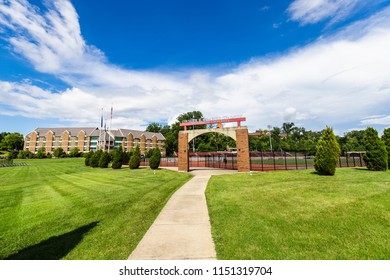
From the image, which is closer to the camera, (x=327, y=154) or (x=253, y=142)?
(x=327, y=154)

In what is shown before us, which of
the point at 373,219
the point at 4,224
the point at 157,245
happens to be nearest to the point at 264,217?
the point at 373,219

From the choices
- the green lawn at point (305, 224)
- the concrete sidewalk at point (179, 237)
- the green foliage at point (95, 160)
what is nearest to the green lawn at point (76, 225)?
the concrete sidewalk at point (179, 237)

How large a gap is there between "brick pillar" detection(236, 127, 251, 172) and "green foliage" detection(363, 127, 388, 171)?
993 centimetres

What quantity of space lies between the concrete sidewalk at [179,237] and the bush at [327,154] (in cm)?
1074

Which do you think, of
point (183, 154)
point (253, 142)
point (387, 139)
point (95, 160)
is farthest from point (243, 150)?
point (253, 142)

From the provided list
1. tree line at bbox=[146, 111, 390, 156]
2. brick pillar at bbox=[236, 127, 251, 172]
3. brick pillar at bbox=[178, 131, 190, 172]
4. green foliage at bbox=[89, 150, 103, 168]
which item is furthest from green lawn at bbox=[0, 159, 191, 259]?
tree line at bbox=[146, 111, 390, 156]

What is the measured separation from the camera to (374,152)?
51.8 ft

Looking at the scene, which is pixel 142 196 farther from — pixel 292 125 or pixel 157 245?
pixel 292 125

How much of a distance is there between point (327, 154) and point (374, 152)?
16.9 ft

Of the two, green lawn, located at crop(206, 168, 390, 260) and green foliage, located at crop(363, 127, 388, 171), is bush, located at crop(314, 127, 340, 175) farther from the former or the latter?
green lawn, located at crop(206, 168, 390, 260)

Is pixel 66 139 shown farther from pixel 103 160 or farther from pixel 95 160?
pixel 103 160

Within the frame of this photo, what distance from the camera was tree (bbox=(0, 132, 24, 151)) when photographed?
9281 centimetres

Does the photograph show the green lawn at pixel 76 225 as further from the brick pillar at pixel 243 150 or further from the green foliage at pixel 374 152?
the green foliage at pixel 374 152

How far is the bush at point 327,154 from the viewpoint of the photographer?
13.9 m
